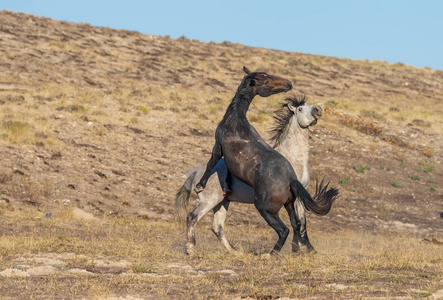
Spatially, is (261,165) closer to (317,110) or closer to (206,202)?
(206,202)

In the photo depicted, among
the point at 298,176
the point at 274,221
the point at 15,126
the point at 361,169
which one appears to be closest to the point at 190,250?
the point at 274,221

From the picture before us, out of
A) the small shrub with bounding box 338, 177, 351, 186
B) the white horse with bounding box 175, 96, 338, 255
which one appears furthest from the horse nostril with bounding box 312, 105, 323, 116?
the small shrub with bounding box 338, 177, 351, 186

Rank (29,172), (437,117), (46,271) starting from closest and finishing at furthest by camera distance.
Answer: (46,271)
(29,172)
(437,117)

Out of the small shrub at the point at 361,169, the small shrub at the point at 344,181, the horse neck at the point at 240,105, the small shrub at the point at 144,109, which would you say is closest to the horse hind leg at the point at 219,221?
the horse neck at the point at 240,105

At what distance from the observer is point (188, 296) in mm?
6363

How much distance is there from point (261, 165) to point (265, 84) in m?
1.63

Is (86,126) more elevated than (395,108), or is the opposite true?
(395,108)

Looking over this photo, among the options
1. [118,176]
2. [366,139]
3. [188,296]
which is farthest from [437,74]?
[188,296]

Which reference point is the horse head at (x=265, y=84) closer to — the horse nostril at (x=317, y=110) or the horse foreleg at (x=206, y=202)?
the horse nostril at (x=317, y=110)

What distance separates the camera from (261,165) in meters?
8.98

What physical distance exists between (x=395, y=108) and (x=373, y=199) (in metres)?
17.8

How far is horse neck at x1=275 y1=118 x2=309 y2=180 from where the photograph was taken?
10078 mm

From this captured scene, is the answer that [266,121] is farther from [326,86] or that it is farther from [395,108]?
[326,86]

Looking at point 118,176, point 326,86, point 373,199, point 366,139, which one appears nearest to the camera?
point 118,176
